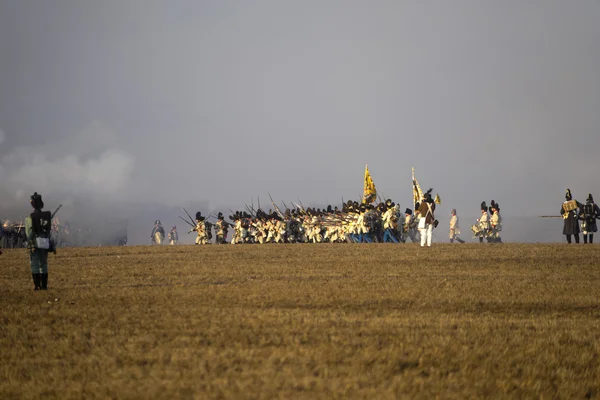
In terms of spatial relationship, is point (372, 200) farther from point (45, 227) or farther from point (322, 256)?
point (45, 227)

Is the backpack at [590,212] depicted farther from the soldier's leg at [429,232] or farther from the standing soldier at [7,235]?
the standing soldier at [7,235]

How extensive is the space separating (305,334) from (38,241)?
815 centimetres

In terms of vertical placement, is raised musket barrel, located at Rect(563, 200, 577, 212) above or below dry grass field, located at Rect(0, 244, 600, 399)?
above

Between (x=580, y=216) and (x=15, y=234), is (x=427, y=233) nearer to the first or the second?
(x=580, y=216)

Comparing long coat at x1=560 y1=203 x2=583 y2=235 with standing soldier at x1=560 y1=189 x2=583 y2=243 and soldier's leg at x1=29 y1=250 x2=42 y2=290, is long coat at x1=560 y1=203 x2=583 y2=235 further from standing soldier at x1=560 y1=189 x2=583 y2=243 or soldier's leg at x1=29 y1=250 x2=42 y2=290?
soldier's leg at x1=29 y1=250 x2=42 y2=290

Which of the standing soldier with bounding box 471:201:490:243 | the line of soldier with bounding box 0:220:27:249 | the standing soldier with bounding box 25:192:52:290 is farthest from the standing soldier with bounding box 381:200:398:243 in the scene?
the standing soldier with bounding box 25:192:52:290

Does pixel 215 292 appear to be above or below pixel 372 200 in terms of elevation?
below

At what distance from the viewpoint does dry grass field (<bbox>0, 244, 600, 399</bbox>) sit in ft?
27.4

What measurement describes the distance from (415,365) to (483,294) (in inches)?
256

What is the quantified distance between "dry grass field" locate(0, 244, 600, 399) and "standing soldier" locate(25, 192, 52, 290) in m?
0.44

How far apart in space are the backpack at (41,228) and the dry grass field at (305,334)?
39.4 inches

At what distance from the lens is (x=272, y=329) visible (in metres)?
11.2

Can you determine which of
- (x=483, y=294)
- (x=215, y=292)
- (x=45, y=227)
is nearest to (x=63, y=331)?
(x=215, y=292)

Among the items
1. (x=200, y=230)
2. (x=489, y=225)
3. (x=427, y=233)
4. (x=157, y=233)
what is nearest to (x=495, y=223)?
(x=489, y=225)
